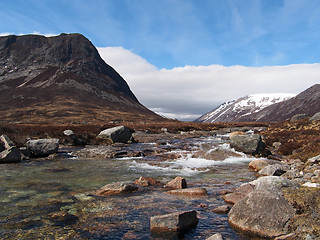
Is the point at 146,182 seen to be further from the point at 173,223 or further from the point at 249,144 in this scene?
the point at 249,144

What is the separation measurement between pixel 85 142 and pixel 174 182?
25.5m

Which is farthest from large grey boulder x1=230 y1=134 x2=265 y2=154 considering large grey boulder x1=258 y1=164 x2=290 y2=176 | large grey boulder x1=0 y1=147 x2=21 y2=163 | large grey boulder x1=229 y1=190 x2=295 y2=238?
large grey boulder x1=0 y1=147 x2=21 y2=163

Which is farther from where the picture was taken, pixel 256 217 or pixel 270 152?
pixel 270 152

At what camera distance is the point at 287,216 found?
22.1ft

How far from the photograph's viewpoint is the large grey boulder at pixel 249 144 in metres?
23.9

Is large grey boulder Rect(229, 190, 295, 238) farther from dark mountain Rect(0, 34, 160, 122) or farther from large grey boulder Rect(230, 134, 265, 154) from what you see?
dark mountain Rect(0, 34, 160, 122)

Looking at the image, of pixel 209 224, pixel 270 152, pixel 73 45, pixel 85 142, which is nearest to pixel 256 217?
pixel 209 224

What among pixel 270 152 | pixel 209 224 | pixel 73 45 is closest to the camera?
pixel 209 224

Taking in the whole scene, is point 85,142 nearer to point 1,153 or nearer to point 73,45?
point 1,153

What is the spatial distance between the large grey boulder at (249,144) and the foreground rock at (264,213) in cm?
1681

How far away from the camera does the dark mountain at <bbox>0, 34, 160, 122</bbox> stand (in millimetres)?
124000

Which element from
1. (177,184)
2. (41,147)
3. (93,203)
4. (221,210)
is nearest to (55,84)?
(41,147)

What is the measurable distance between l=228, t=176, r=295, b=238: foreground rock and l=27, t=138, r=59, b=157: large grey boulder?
2193cm

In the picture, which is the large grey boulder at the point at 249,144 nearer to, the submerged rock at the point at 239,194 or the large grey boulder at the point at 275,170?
the large grey boulder at the point at 275,170
